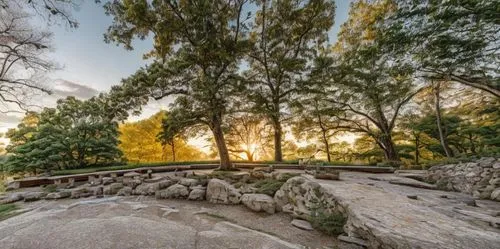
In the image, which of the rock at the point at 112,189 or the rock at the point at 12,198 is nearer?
the rock at the point at 12,198

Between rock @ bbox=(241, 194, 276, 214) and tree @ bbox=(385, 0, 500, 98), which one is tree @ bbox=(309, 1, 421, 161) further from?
rock @ bbox=(241, 194, 276, 214)

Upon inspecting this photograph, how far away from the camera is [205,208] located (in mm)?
5398

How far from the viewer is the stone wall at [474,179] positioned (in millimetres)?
4878

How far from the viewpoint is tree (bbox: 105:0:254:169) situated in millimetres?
9000

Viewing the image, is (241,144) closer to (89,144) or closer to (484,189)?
(89,144)

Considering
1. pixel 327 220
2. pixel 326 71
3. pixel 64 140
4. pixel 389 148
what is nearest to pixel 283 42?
pixel 326 71

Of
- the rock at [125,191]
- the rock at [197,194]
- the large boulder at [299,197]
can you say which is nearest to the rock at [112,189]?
the rock at [125,191]

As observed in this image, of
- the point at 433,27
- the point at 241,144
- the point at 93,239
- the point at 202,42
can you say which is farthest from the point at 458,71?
the point at 241,144

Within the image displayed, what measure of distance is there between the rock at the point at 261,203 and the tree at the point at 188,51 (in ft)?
17.3

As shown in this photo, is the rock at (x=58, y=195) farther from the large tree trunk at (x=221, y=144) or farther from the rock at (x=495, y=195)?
→ the rock at (x=495, y=195)

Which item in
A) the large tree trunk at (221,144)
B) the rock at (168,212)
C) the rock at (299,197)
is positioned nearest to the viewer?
the rock at (299,197)

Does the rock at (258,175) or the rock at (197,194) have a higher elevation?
the rock at (258,175)

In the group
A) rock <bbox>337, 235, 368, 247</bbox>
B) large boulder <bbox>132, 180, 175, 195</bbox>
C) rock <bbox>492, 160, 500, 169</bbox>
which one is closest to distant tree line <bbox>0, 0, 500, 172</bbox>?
rock <bbox>492, 160, 500, 169</bbox>

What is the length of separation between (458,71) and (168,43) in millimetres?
13544
